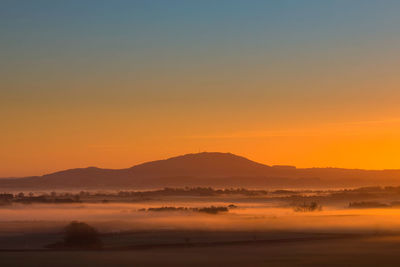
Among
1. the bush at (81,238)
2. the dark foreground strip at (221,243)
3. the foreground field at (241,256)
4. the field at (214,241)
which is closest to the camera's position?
the foreground field at (241,256)

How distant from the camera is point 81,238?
37094 millimetres

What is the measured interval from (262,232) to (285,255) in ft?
36.3

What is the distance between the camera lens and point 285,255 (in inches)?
1259

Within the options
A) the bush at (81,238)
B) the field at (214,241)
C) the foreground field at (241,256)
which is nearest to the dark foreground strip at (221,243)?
the field at (214,241)

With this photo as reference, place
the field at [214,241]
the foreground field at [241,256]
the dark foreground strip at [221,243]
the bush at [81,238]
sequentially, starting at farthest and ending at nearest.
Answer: the bush at [81,238] < the dark foreground strip at [221,243] < the field at [214,241] < the foreground field at [241,256]

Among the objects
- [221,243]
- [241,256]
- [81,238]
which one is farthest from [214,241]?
[241,256]

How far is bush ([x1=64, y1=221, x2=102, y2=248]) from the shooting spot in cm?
3678

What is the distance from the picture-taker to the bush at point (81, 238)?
36.8 meters

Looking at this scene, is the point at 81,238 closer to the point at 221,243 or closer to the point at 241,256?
the point at 221,243

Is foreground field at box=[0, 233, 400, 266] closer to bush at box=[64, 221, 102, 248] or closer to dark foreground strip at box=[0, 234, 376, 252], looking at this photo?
dark foreground strip at box=[0, 234, 376, 252]

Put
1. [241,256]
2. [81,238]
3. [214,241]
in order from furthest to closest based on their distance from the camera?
1. [214,241]
2. [81,238]
3. [241,256]

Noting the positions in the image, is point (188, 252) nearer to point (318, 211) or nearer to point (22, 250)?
point (22, 250)

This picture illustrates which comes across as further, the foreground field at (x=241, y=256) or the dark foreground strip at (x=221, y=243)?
the dark foreground strip at (x=221, y=243)

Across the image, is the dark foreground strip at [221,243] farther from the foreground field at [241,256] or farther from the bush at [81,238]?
the bush at [81,238]
